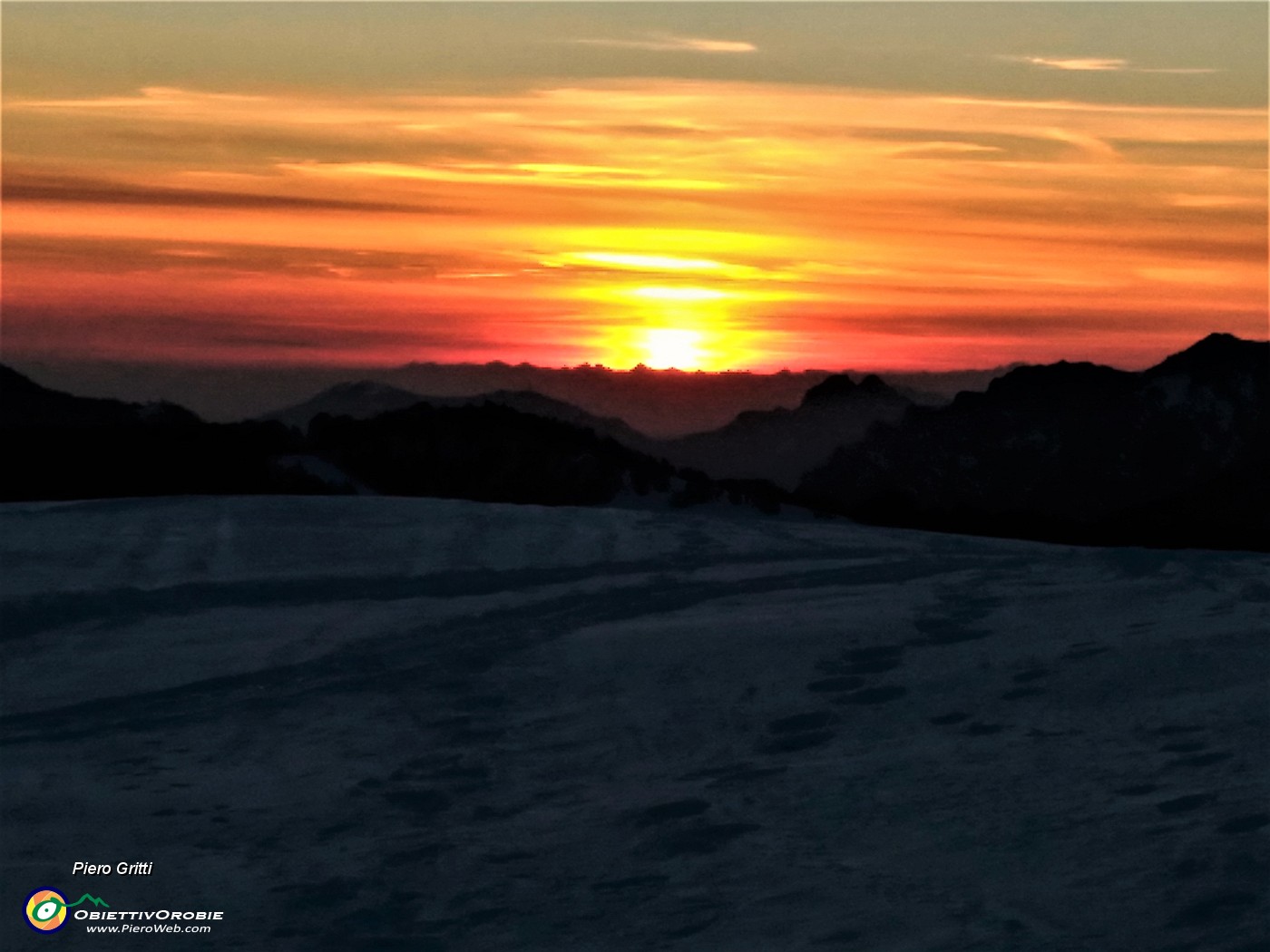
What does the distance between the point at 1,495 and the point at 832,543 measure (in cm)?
5999

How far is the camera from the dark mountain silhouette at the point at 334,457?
74688 millimetres

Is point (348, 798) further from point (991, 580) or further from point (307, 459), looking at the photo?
point (307, 459)

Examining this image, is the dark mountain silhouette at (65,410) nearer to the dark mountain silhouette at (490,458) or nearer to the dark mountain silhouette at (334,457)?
the dark mountain silhouette at (334,457)

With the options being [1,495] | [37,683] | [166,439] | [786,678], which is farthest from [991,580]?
[166,439]

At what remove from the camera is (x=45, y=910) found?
5473mm

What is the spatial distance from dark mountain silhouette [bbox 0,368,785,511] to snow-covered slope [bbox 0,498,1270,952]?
45.5 metres

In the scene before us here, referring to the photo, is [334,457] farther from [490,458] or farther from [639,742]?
[639,742]

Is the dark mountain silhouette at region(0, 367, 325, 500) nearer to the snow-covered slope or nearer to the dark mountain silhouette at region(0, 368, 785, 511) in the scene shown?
the dark mountain silhouette at region(0, 368, 785, 511)

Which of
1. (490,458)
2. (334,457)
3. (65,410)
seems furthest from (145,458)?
(65,410)

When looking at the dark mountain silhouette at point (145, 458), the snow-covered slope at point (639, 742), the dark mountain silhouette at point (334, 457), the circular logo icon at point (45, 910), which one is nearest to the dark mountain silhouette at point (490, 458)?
the dark mountain silhouette at point (334, 457)

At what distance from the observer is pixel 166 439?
82.8 meters

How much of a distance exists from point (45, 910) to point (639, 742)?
2627 mm

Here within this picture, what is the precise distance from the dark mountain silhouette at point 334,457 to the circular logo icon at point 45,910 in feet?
163

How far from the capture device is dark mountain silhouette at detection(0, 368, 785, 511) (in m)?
74.7
